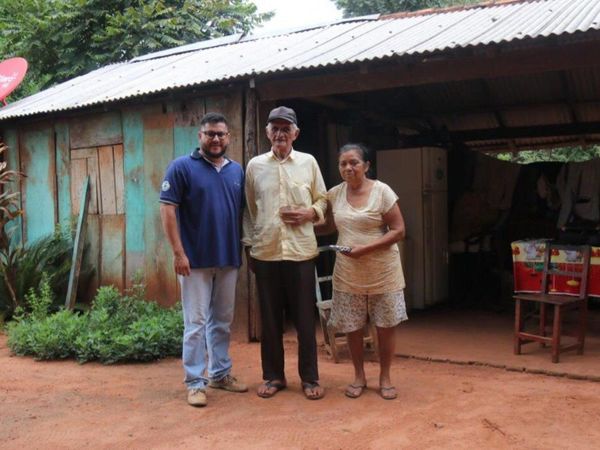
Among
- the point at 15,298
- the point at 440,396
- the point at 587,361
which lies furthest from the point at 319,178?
the point at 15,298

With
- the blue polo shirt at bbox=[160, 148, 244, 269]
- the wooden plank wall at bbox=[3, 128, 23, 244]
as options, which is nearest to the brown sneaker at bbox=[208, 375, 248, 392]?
the blue polo shirt at bbox=[160, 148, 244, 269]

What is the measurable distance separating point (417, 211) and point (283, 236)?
3.67 m

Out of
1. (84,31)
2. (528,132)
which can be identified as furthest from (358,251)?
(84,31)

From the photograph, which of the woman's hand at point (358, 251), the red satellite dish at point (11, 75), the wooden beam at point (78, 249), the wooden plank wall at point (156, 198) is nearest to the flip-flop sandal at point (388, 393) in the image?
the woman's hand at point (358, 251)

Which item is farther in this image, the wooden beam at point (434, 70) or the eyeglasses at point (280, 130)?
the wooden beam at point (434, 70)

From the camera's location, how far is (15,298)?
6.89 meters

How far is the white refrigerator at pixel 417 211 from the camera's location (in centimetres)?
726

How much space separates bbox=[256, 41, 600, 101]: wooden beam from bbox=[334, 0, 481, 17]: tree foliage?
11796mm

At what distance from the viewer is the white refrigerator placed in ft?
23.8

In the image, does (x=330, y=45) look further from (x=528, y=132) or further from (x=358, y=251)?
(x=528, y=132)

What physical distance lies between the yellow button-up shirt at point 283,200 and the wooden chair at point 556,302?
6.77ft

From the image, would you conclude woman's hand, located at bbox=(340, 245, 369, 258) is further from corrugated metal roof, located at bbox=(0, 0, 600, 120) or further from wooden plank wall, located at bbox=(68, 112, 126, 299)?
wooden plank wall, located at bbox=(68, 112, 126, 299)

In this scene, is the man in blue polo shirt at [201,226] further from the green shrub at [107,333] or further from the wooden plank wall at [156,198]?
the wooden plank wall at [156,198]

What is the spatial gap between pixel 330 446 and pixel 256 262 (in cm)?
132
